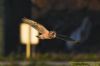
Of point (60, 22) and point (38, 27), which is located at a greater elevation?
point (60, 22)

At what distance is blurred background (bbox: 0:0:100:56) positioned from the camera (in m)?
23.2

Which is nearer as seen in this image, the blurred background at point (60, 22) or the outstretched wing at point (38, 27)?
the outstretched wing at point (38, 27)

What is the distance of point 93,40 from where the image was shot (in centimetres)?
2727

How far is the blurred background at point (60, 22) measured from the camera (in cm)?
2320

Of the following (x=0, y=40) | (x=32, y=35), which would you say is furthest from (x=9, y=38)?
(x=32, y=35)

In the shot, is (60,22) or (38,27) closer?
(38,27)

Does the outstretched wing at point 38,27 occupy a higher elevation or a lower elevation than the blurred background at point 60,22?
lower

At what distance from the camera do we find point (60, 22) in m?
27.8

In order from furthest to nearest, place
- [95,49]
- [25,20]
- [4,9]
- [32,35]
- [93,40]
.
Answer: [93,40] → [95,49] → [4,9] → [32,35] → [25,20]

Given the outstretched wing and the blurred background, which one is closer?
the outstretched wing

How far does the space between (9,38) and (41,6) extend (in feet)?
17.7

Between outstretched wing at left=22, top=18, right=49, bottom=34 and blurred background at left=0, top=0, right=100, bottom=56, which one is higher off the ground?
blurred background at left=0, top=0, right=100, bottom=56

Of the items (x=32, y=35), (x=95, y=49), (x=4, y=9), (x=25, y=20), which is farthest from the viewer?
(x=95, y=49)

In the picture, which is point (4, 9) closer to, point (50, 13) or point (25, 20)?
point (50, 13)
